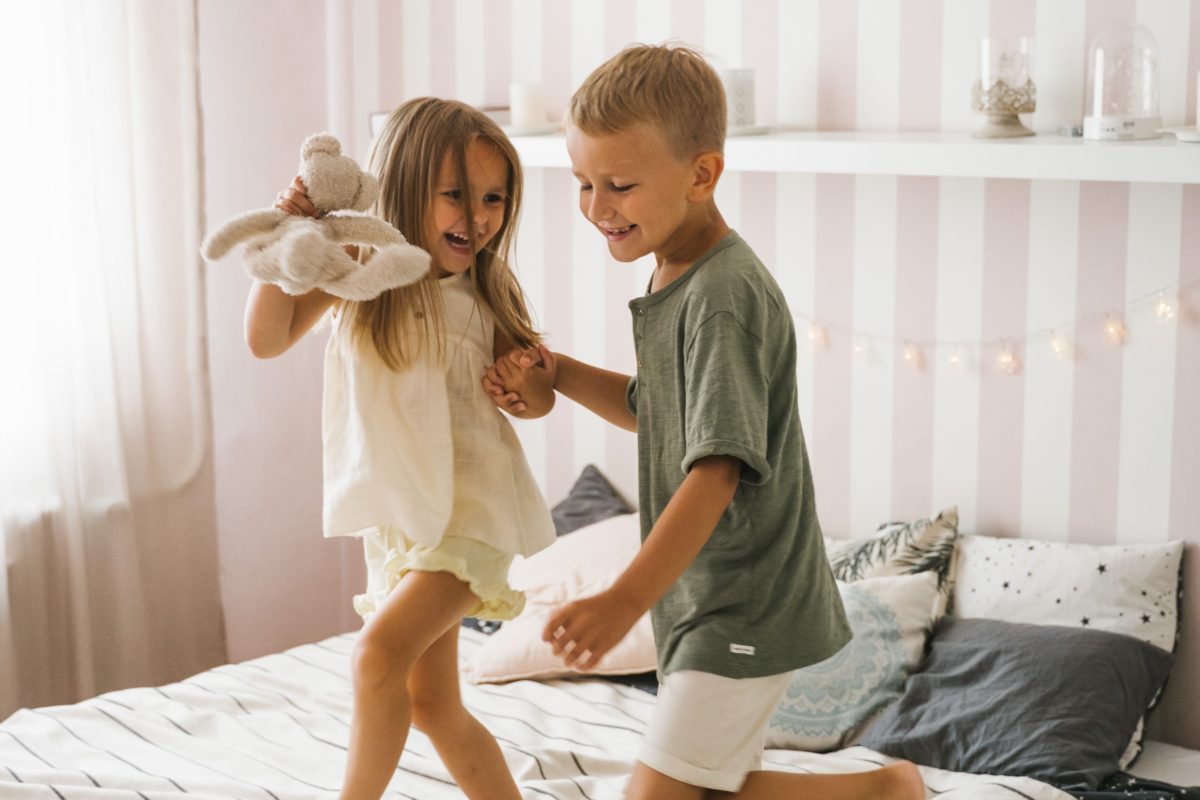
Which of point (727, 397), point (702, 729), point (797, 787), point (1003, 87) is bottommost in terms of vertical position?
point (797, 787)

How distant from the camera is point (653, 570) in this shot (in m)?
1.52

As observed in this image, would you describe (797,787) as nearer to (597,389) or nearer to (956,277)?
(597,389)

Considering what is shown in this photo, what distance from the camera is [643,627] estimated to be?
2.66 metres

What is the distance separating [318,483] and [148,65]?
1086mm

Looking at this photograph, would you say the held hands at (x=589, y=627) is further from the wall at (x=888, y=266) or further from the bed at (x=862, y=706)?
the wall at (x=888, y=266)

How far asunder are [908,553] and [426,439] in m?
1.16

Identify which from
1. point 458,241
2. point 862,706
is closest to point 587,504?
point 862,706

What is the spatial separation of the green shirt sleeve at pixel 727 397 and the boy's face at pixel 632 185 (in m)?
0.14

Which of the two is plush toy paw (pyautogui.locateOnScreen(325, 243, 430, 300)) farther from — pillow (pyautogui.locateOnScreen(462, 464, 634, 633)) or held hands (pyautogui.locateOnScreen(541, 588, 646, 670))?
pillow (pyautogui.locateOnScreen(462, 464, 634, 633))

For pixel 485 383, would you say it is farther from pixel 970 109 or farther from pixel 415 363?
pixel 970 109

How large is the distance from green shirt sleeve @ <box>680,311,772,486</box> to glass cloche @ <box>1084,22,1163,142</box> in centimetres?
102

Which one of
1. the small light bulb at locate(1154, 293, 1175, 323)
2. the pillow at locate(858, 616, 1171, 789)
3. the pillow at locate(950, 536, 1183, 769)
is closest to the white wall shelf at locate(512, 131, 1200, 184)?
the small light bulb at locate(1154, 293, 1175, 323)

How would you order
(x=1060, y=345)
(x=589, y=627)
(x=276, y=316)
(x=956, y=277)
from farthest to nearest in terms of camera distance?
(x=956, y=277), (x=1060, y=345), (x=276, y=316), (x=589, y=627)

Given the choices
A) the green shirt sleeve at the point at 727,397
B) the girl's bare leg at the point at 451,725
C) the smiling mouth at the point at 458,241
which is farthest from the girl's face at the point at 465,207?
the girl's bare leg at the point at 451,725
